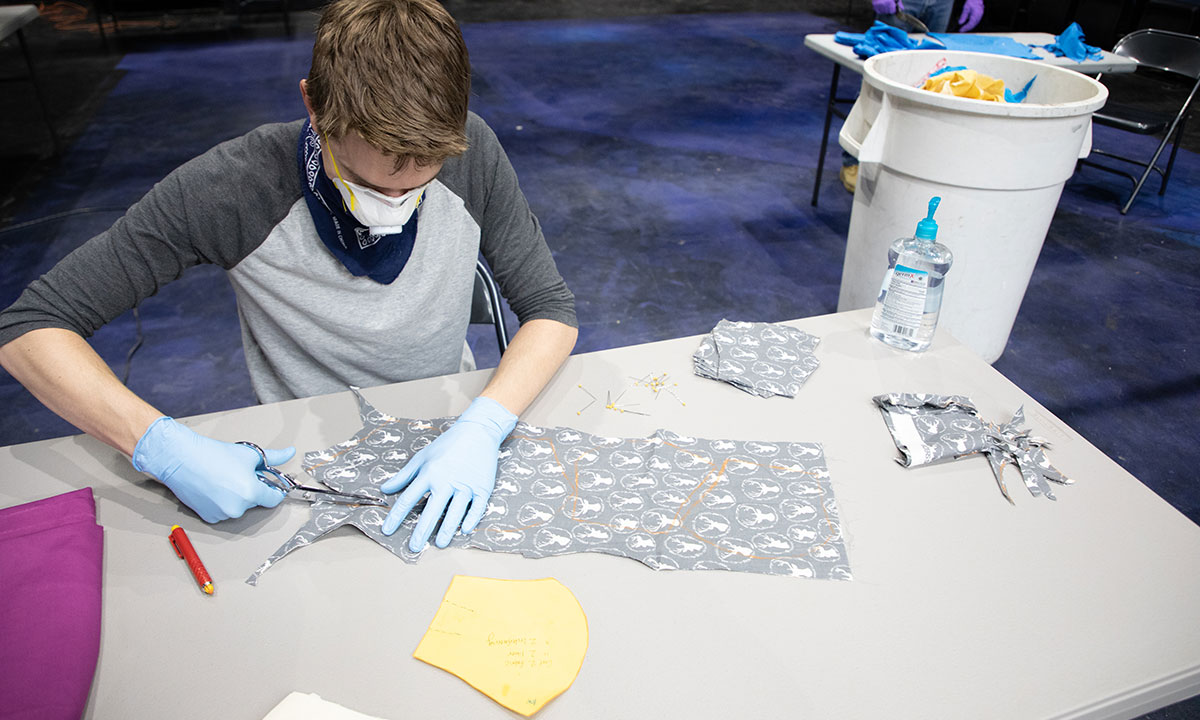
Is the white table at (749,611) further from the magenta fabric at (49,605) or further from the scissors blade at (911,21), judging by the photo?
the scissors blade at (911,21)

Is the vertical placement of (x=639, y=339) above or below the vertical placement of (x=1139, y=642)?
below

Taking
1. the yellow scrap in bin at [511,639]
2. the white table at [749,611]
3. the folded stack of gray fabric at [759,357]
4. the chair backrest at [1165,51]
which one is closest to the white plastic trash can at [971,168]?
the folded stack of gray fabric at [759,357]

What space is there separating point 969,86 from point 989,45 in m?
1.32

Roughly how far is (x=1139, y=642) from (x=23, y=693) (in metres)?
1.11

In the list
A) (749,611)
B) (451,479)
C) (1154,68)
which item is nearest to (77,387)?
(451,479)

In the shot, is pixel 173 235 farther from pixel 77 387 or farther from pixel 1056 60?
pixel 1056 60

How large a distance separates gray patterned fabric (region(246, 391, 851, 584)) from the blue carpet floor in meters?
1.13

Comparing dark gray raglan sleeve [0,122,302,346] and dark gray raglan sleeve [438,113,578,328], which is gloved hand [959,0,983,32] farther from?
dark gray raglan sleeve [0,122,302,346]

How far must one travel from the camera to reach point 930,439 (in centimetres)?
104

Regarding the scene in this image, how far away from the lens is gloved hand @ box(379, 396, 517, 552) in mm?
892

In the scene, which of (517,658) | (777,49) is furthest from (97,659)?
(777,49)

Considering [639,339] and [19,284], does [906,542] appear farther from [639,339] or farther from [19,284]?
[19,284]

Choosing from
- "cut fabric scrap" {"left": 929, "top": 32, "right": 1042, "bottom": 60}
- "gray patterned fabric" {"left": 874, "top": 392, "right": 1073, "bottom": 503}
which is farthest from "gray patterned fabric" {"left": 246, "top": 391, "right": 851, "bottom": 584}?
"cut fabric scrap" {"left": 929, "top": 32, "right": 1042, "bottom": 60}

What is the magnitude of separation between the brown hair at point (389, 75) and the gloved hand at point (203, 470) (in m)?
0.41
